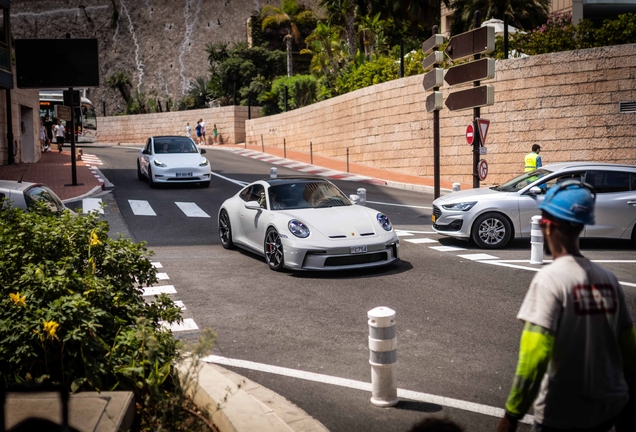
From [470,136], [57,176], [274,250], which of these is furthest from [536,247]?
[57,176]

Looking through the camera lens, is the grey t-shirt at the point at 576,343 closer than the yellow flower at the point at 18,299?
Yes

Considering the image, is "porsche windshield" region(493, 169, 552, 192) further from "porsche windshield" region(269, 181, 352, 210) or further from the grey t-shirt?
the grey t-shirt

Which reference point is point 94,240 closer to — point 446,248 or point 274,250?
point 274,250

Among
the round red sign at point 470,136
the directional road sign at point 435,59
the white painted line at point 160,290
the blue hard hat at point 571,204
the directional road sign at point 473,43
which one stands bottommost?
the white painted line at point 160,290

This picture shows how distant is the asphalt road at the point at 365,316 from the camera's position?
5.48 metres

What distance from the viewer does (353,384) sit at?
18.9 feet

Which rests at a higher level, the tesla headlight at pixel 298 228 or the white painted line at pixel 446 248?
the tesla headlight at pixel 298 228

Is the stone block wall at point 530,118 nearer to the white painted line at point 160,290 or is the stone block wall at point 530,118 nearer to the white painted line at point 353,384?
the white painted line at point 160,290

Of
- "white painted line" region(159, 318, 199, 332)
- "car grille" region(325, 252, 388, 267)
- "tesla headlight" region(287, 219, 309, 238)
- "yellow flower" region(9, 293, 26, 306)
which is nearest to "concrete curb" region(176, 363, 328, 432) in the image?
"yellow flower" region(9, 293, 26, 306)

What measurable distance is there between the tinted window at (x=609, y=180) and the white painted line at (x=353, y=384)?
27.9 ft

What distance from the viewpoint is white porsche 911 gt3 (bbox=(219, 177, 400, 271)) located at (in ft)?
33.3

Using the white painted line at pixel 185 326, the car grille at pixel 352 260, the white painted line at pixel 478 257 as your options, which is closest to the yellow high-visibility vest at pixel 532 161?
the white painted line at pixel 478 257

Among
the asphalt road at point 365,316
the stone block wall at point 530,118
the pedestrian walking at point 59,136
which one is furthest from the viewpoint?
the pedestrian walking at point 59,136

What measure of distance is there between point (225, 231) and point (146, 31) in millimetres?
75239
